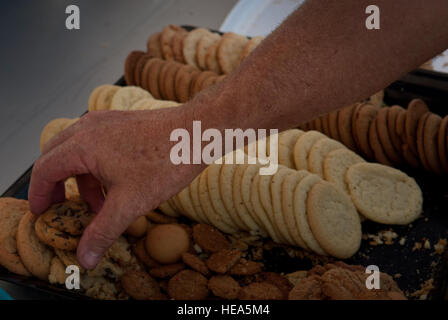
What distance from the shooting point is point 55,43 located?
2.32m

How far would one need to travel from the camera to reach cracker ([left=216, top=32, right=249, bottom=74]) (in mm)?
2084

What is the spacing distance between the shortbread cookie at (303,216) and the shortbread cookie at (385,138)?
44 cm

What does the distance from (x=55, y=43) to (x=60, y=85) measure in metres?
0.29

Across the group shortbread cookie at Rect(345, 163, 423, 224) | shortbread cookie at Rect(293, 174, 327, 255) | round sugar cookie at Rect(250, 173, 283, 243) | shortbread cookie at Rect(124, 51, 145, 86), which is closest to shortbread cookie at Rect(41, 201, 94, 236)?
round sugar cookie at Rect(250, 173, 283, 243)

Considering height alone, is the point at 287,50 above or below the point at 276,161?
above

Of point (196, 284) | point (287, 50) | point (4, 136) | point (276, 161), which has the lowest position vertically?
point (196, 284)

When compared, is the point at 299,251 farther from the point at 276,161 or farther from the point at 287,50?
the point at 287,50

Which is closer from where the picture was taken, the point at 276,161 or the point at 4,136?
the point at 276,161

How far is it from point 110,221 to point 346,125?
106 centimetres

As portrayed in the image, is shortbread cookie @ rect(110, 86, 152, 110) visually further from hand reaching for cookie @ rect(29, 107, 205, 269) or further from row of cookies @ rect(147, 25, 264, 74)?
hand reaching for cookie @ rect(29, 107, 205, 269)

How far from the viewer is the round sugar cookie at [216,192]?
4.80 feet

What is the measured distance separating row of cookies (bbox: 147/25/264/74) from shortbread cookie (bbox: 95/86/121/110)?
1.21 feet

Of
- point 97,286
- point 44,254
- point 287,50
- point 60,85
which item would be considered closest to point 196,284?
point 97,286

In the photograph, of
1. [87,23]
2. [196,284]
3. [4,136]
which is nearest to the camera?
[196,284]
